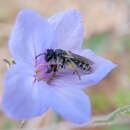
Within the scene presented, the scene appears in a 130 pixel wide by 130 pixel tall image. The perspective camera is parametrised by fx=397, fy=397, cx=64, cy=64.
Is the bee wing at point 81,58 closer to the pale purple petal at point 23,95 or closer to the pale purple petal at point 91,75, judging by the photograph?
the pale purple petal at point 91,75

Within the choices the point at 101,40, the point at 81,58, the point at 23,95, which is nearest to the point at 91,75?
the point at 81,58

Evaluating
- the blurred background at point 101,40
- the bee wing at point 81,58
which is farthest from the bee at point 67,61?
the blurred background at point 101,40

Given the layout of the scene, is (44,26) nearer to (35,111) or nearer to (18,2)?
(35,111)

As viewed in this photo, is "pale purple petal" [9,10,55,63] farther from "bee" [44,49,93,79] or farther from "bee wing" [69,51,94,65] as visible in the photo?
"bee wing" [69,51,94,65]

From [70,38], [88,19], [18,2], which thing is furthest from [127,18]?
[70,38]

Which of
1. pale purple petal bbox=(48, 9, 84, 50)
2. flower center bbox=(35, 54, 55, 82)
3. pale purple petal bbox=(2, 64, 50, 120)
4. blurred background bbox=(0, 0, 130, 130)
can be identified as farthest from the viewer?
blurred background bbox=(0, 0, 130, 130)

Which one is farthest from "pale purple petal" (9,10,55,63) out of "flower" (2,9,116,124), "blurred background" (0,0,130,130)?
"blurred background" (0,0,130,130)

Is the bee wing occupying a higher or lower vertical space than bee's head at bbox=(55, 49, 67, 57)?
lower
